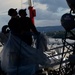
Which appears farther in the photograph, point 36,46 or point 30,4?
point 30,4

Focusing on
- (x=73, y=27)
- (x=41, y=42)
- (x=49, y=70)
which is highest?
(x=73, y=27)

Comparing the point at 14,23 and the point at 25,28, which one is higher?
the point at 14,23

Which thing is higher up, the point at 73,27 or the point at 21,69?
the point at 73,27

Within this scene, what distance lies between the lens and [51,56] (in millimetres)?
12391

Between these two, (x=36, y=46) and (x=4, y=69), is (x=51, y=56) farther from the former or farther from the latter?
(x=4, y=69)

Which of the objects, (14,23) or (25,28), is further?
(14,23)

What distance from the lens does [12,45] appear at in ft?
40.1

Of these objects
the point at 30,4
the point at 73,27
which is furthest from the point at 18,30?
the point at 30,4

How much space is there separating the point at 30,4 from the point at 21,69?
7382mm

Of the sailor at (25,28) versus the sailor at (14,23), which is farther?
the sailor at (14,23)

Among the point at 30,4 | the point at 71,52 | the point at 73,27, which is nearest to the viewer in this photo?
the point at 73,27

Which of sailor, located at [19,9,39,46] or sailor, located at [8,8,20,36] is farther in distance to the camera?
sailor, located at [8,8,20,36]

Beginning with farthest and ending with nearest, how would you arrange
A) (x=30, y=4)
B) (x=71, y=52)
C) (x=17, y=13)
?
1. (x=30, y=4)
2. (x=17, y=13)
3. (x=71, y=52)

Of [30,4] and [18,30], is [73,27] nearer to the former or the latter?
[18,30]
